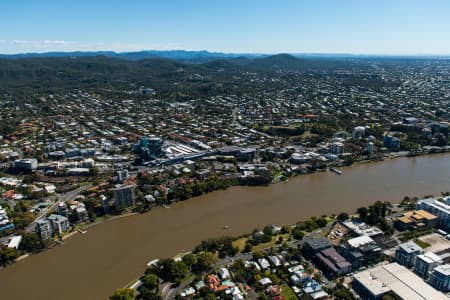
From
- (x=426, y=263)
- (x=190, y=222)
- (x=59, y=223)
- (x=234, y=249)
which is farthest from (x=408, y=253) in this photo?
(x=59, y=223)

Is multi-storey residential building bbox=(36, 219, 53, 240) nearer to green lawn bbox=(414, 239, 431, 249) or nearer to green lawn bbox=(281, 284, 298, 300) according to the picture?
green lawn bbox=(281, 284, 298, 300)

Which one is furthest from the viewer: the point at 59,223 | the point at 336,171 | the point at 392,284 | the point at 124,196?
the point at 336,171

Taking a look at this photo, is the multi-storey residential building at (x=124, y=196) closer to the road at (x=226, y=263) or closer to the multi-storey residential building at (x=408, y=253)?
the road at (x=226, y=263)

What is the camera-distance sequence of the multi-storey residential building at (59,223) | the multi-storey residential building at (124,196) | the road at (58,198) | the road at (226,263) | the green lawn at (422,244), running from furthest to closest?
the multi-storey residential building at (124,196) → the road at (58,198) → the multi-storey residential building at (59,223) → the green lawn at (422,244) → the road at (226,263)

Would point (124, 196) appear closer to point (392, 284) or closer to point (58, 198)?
point (58, 198)

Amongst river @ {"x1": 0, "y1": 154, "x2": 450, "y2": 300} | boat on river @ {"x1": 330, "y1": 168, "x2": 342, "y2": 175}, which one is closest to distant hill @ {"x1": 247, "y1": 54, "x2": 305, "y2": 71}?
boat on river @ {"x1": 330, "y1": 168, "x2": 342, "y2": 175}

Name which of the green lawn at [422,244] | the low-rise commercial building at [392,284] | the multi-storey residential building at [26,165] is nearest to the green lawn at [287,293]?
the low-rise commercial building at [392,284]

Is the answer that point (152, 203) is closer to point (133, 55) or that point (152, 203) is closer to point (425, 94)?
point (425, 94)

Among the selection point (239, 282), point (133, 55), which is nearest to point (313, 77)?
point (239, 282)
